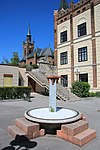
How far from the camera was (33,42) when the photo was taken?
68188 millimetres

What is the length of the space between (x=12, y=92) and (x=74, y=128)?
11.4 meters

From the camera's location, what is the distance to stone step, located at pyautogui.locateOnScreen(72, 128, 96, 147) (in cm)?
442

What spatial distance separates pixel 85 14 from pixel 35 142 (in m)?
21.0

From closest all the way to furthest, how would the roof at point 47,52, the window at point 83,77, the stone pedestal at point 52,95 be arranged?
the stone pedestal at point 52,95 → the window at point 83,77 → the roof at point 47,52

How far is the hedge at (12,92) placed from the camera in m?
14.7

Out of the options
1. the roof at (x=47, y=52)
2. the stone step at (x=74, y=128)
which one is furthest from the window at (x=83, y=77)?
the roof at (x=47, y=52)

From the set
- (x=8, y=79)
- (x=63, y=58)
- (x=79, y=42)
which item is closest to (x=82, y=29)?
(x=79, y=42)

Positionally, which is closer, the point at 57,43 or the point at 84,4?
the point at 84,4

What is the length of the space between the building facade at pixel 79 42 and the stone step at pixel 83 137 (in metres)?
15.1

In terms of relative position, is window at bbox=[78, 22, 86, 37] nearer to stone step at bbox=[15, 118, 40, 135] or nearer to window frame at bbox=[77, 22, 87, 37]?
window frame at bbox=[77, 22, 87, 37]

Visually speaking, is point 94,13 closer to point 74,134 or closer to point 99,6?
point 99,6

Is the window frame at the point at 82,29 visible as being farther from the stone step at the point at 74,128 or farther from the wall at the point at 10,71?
the stone step at the point at 74,128

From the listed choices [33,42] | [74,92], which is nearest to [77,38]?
[74,92]

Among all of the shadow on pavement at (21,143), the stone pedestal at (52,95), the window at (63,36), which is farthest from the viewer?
the window at (63,36)
